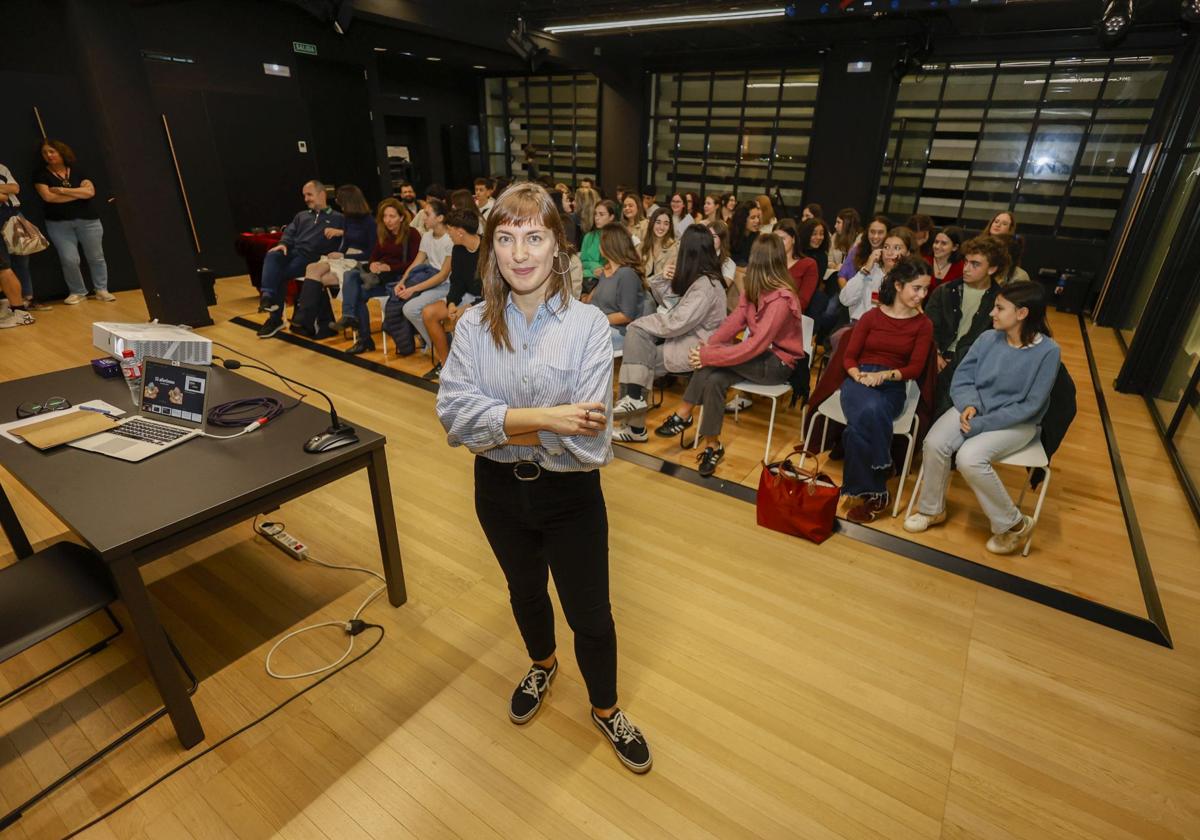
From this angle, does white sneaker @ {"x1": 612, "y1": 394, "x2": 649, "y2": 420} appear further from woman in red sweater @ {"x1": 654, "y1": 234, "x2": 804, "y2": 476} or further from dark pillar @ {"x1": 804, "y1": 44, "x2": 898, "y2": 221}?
dark pillar @ {"x1": 804, "y1": 44, "x2": 898, "y2": 221}

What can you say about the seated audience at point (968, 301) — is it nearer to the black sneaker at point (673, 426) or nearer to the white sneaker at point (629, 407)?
the black sneaker at point (673, 426)

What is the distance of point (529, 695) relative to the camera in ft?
→ 6.54

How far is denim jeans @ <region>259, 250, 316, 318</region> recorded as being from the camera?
6.07 metres

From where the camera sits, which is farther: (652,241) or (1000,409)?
(652,241)

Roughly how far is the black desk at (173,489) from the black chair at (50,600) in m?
0.22

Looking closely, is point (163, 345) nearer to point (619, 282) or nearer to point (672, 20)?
point (619, 282)

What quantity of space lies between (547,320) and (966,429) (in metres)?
2.39

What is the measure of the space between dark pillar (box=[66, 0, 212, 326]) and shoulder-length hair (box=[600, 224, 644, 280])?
4.53m

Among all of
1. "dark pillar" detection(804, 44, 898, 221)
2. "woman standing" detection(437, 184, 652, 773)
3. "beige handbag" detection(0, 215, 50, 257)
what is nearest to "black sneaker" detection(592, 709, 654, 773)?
"woman standing" detection(437, 184, 652, 773)

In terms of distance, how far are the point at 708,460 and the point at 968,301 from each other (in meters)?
2.02

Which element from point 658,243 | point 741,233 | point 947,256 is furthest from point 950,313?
point 741,233

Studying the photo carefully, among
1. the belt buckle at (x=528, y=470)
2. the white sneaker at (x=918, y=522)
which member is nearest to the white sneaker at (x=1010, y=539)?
the white sneaker at (x=918, y=522)

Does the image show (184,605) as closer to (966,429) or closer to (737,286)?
(966,429)

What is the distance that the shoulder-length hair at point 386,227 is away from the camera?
545 cm
